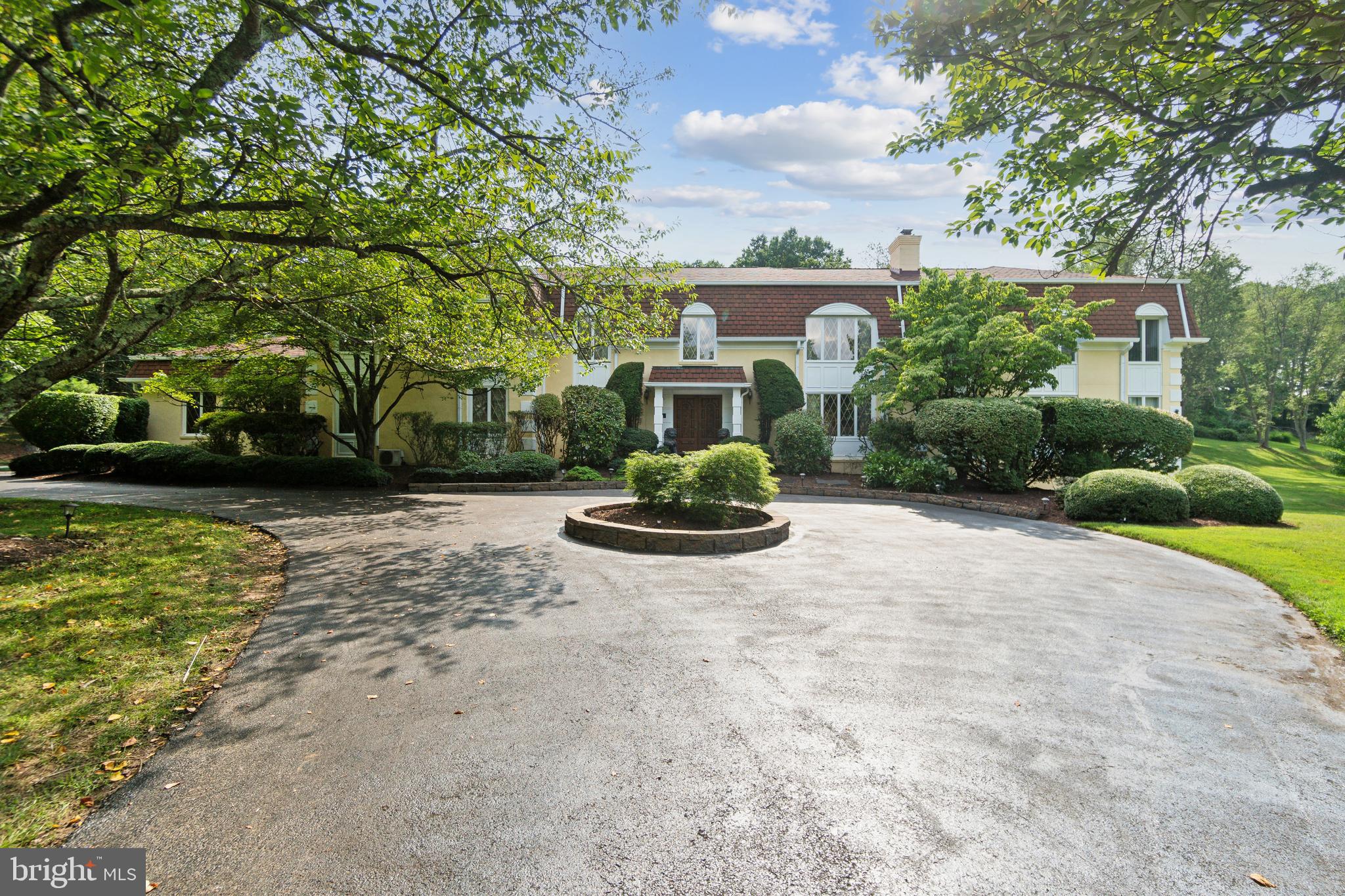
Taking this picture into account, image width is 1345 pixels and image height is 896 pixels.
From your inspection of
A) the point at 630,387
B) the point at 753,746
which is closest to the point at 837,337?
the point at 630,387

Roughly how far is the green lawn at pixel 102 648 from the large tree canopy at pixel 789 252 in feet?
134

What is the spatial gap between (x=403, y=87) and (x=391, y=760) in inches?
286

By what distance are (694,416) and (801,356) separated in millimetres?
4114

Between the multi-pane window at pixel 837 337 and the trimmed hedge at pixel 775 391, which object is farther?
the multi-pane window at pixel 837 337

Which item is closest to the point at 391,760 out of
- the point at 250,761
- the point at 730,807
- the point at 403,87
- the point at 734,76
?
the point at 250,761

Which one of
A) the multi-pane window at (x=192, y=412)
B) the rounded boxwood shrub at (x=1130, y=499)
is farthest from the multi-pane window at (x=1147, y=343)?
the multi-pane window at (x=192, y=412)

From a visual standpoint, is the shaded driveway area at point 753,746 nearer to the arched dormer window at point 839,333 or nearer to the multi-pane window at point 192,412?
the arched dormer window at point 839,333

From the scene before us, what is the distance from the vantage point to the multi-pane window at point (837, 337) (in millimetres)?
20594

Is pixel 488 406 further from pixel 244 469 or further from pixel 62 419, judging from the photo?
pixel 62 419

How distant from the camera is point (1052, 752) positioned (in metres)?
3.12

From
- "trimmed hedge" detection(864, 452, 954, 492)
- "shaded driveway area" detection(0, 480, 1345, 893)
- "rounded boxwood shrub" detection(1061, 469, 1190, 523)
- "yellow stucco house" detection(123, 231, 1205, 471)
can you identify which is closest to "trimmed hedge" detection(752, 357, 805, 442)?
"yellow stucco house" detection(123, 231, 1205, 471)

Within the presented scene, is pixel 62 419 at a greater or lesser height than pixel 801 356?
lesser

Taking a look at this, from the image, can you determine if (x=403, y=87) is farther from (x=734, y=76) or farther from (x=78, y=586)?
(x=78, y=586)

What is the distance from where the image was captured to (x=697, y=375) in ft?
64.3
